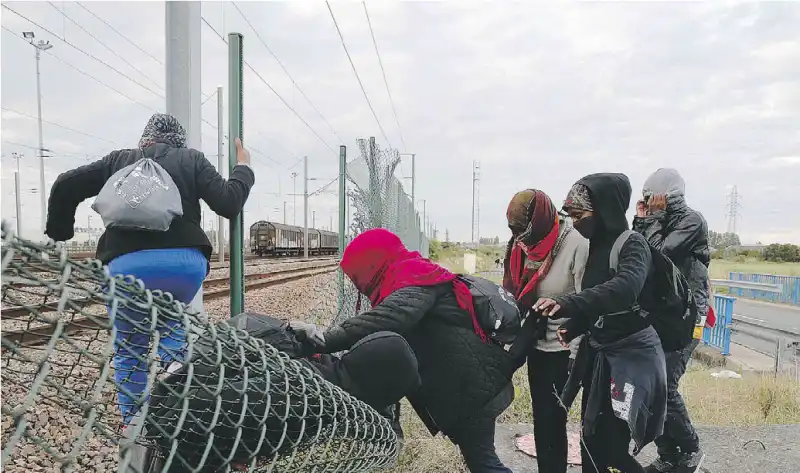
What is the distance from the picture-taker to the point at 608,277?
2613mm

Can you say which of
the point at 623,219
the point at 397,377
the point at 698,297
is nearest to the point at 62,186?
the point at 397,377

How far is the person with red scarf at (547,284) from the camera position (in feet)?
9.33

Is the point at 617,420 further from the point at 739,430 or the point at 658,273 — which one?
the point at 739,430

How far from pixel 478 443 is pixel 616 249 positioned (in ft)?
3.46

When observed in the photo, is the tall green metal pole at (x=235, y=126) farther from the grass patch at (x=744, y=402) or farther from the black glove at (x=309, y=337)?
the grass patch at (x=744, y=402)

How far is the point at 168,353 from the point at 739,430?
4133 mm

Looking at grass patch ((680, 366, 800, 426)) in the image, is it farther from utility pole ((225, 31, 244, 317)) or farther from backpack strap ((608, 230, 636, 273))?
utility pole ((225, 31, 244, 317))

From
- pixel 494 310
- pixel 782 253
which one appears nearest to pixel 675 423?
pixel 494 310

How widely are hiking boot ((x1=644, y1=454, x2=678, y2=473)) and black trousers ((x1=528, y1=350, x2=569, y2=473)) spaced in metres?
0.62

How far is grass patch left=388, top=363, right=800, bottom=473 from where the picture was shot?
3.30 meters

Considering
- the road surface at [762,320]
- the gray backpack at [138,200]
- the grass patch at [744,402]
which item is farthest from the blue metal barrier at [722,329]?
the gray backpack at [138,200]

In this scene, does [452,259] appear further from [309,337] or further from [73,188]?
[309,337]

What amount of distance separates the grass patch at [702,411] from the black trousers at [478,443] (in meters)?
0.83

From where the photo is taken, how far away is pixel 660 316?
269 cm
